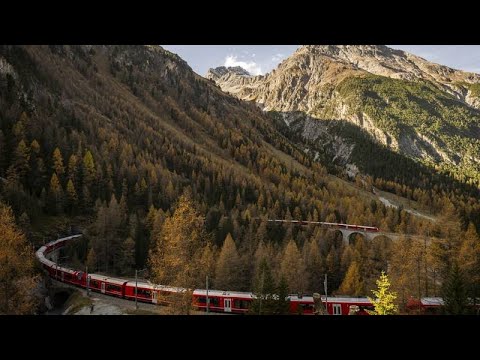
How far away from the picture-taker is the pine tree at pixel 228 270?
56.2 meters

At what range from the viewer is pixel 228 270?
57.3 metres

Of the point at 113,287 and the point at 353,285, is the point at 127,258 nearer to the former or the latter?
the point at 113,287

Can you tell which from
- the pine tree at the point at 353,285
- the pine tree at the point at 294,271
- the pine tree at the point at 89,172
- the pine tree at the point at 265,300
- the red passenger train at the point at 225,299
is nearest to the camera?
the pine tree at the point at 265,300

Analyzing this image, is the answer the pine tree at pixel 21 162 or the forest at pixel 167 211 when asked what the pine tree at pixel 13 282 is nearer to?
the forest at pixel 167 211

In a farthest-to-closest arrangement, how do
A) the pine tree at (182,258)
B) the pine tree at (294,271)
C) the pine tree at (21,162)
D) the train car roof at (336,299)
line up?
the pine tree at (21,162)
the pine tree at (294,271)
the train car roof at (336,299)
the pine tree at (182,258)

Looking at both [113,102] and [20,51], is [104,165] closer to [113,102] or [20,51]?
[20,51]

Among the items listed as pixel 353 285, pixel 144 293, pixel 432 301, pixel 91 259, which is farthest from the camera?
pixel 353 285

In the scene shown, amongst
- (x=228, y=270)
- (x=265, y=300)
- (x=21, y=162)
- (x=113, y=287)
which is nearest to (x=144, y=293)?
(x=113, y=287)

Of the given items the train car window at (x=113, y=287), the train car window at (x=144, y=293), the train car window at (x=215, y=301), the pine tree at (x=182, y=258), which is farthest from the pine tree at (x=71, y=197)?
the pine tree at (x=182, y=258)

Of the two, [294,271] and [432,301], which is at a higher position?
[294,271]
